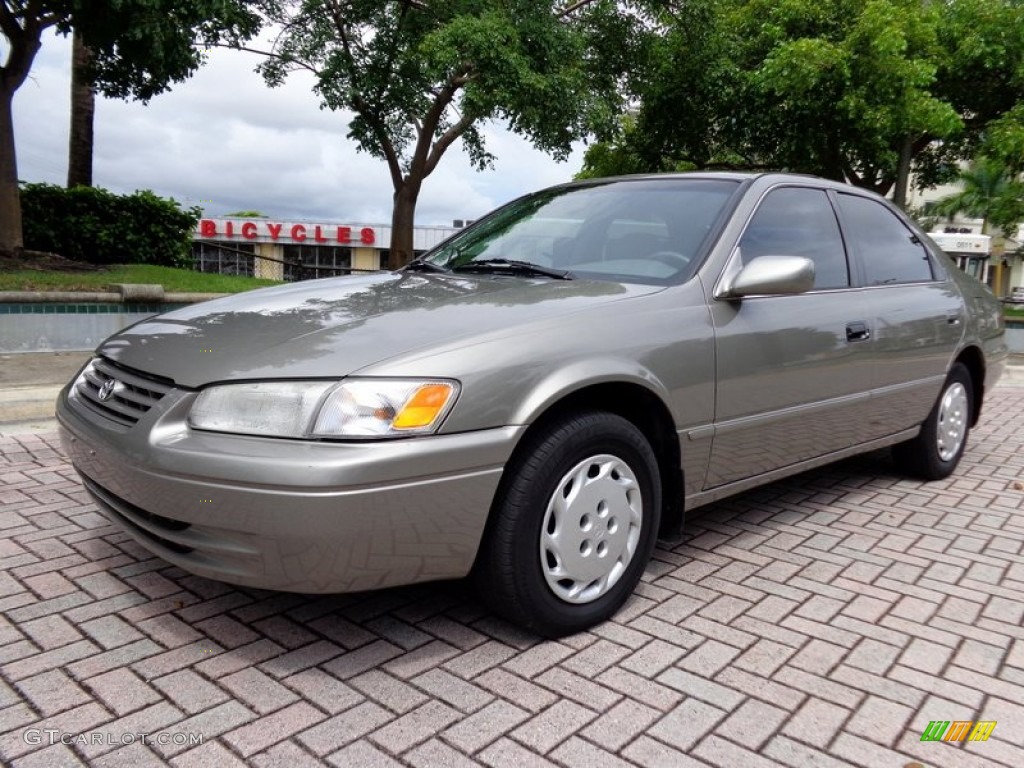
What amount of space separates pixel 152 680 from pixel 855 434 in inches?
125

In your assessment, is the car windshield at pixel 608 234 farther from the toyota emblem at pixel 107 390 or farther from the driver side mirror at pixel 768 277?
the toyota emblem at pixel 107 390

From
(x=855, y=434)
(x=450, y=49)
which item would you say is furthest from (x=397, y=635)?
(x=450, y=49)

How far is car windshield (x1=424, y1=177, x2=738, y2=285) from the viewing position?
3.23m

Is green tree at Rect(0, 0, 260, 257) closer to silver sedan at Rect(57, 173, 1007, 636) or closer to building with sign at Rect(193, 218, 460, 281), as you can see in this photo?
silver sedan at Rect(57, 173, 1007, 636)

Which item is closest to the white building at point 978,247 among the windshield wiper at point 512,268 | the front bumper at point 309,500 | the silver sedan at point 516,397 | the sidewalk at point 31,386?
the sidewalk at point 31,386

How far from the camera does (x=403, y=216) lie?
1580 centimetres

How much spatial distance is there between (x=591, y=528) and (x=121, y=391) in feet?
5.20

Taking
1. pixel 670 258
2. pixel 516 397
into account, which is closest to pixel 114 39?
Result: pixel 670 258

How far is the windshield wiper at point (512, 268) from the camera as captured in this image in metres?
3.27

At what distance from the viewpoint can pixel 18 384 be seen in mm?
6230

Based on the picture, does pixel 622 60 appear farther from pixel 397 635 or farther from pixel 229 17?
pixel 397 635

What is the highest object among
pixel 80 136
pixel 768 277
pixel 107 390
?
pixel 80 136

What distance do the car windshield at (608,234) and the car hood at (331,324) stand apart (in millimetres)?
184

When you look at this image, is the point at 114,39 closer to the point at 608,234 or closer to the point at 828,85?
the point at 608,234
